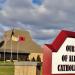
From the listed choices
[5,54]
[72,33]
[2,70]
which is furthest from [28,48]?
[72,33]

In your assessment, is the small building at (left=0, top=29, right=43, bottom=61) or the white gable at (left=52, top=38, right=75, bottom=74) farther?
the small building at (left=0, top=29, right=43, bottom=61)

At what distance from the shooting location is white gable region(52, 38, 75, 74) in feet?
47.0

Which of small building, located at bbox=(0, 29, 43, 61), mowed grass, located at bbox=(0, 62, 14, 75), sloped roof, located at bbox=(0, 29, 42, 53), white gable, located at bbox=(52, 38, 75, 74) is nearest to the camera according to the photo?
white gable, located at bbox=(52, 38, 75, 74)

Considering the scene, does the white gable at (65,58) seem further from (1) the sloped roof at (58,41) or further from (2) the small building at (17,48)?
(2) the small building at (17,48)

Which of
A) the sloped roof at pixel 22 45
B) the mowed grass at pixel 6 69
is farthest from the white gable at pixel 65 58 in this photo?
the sloped roof at pixel 22 45

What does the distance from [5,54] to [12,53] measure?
1.72 metres

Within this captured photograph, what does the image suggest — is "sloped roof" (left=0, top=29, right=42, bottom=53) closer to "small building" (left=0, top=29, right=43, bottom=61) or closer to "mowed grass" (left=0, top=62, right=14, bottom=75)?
"small building" (left=0, top=29, right=43, bottom=61)

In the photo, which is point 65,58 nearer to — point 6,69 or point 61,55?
point 61,55

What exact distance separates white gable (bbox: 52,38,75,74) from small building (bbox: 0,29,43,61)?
5243 centimetres

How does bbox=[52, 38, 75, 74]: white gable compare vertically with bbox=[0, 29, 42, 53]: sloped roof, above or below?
below

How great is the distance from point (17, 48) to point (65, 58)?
193 ft

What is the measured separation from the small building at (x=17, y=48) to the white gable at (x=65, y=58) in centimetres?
5243

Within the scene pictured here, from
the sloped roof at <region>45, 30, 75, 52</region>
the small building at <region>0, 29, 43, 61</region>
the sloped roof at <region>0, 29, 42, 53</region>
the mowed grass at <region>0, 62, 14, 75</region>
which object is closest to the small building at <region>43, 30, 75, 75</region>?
the sloped roof at <region>45, 30, 75, 52</region>

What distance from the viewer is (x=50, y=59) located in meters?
14.3
